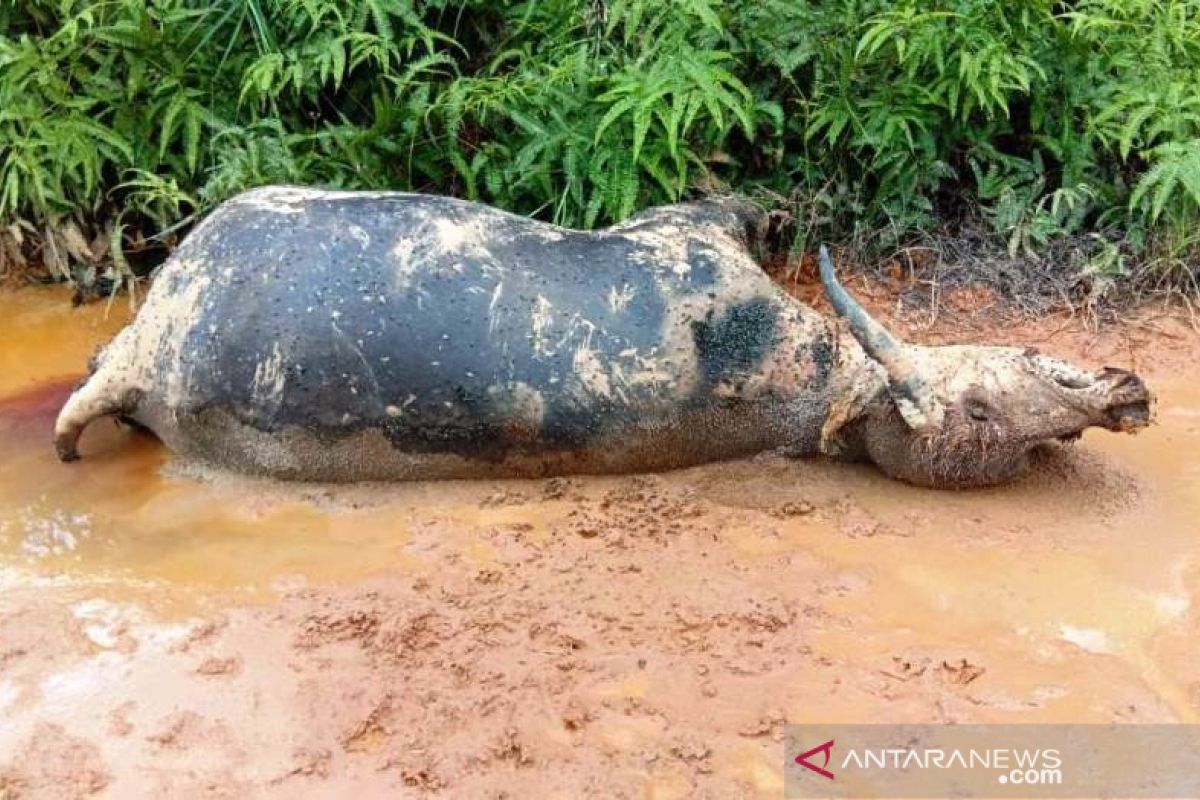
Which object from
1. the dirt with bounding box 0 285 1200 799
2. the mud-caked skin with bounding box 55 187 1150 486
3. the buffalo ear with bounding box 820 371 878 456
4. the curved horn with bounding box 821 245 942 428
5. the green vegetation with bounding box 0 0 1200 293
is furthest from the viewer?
the green vegetation with bounding box 0 0 1200 293

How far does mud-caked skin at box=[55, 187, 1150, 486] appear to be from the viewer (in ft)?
11.6

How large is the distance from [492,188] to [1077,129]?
2.34 m

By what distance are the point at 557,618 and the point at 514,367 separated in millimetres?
853

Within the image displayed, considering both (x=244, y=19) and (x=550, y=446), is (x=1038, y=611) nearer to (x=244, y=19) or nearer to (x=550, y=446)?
(x=550, y=446)

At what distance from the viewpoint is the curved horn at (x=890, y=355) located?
342cm

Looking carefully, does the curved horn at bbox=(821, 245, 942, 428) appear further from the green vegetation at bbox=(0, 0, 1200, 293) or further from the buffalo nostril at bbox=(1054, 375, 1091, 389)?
the green vegetation at bbox=(0, 0, 1200, 293)

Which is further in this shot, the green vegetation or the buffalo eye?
the green vegetation

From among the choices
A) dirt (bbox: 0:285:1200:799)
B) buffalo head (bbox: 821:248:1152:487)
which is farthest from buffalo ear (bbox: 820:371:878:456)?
dirt (bbox: 0:285:1200:799)

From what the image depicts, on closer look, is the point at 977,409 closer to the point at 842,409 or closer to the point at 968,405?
the point at 968,405

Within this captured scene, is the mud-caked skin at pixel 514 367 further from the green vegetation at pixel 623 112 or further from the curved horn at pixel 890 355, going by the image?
the green vegetation at pixel 623 112

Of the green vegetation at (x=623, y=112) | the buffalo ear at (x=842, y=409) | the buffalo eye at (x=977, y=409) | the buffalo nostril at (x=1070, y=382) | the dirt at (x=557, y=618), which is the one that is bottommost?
the dirt at (x=557, y=618)

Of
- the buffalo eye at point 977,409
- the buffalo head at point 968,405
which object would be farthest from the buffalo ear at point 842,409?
the buffalo eye at point 977,409

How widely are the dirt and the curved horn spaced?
300 millimetres

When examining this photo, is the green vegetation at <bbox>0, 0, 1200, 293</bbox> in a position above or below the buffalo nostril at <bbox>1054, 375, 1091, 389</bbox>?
above
